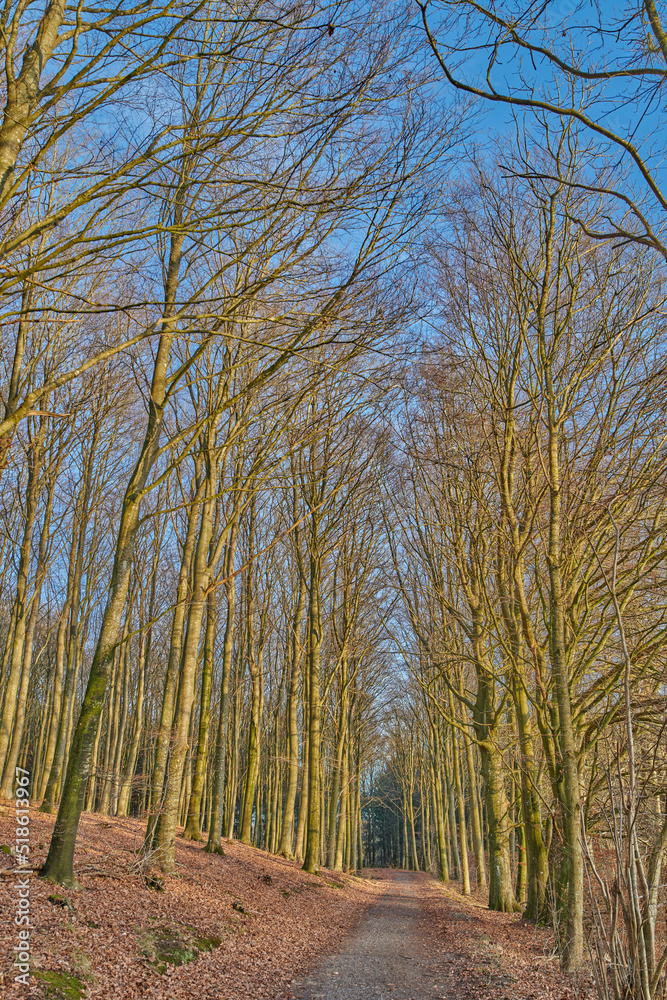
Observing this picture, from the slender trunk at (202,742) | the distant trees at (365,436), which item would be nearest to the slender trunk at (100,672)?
the distant trees at (365,436)

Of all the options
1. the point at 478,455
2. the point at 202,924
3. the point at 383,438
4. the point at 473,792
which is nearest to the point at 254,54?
the point at 478,455

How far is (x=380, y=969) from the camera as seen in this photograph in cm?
707

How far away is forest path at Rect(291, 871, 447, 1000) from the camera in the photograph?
19.6 ft

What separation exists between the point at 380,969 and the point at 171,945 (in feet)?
8.99

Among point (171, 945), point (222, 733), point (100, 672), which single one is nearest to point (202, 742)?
point (222, 733)

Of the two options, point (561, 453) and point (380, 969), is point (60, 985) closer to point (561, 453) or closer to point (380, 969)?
point (380, 969)

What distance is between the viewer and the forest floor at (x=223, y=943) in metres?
4.80

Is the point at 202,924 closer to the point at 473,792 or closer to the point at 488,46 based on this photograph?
the point at 488,46

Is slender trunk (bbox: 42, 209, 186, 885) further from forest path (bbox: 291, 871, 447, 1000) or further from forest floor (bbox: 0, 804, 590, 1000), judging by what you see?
forest path (bbox: 291, 871, 447, 1000)

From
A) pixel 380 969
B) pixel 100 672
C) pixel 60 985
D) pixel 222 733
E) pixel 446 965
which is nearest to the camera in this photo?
pixel 60 985

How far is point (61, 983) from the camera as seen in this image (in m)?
4.19

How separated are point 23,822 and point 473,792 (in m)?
13.7

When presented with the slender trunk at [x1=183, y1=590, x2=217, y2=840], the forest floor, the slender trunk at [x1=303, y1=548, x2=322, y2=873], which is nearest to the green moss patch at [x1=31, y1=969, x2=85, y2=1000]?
the forest floor

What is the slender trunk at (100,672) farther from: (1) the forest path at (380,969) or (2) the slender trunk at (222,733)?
(2) the slender trunk at (222,733)
